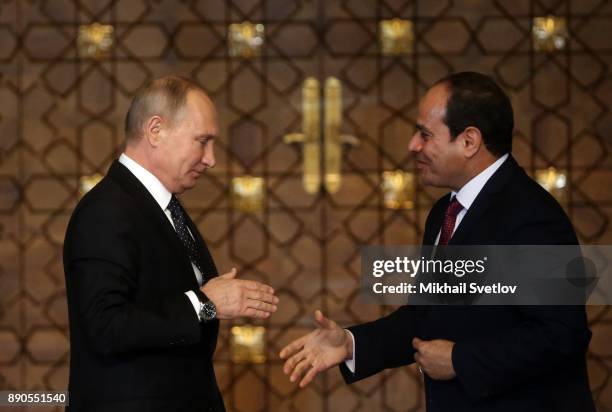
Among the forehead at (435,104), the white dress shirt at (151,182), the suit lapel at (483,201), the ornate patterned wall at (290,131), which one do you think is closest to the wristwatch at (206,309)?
the white dress shirt at (151,182)

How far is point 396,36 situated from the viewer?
3.51 meters

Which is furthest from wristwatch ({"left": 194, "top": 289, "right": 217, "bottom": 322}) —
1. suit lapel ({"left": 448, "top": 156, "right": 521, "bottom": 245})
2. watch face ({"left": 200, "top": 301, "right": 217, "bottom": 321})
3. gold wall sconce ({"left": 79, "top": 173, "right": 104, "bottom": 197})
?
gold wall sconce ({"left": 79, "top": 173, "right": 104, "bottom": 197})

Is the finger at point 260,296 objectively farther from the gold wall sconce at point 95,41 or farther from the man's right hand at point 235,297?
the gold wall sconce at point 95,41

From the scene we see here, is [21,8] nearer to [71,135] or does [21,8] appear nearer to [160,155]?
[71,135]

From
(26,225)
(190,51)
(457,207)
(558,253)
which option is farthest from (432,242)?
(26,225)

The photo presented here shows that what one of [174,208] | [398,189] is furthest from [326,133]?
[174,208]

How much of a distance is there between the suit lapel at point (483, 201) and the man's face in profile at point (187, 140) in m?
0.56

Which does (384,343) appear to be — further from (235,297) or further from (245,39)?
(245,39)

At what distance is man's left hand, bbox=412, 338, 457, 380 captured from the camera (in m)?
1.87

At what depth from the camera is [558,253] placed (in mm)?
1877

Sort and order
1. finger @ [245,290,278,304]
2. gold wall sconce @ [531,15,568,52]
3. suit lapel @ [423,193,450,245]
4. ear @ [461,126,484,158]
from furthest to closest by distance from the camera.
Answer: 1. gold wall sconce @ [531,15,568,52]
2. suit lapel @ [423,193,450,245]
3. ear @ [461,126,484,158]
4. finger @ [245,290,278,304]

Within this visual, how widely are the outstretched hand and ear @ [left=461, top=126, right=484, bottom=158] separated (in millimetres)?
485

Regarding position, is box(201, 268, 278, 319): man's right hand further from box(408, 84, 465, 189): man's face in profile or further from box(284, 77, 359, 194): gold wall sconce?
box(284, 77, 359, 194): gold wall sconce

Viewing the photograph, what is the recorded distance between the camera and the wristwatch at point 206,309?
5.77 ft
